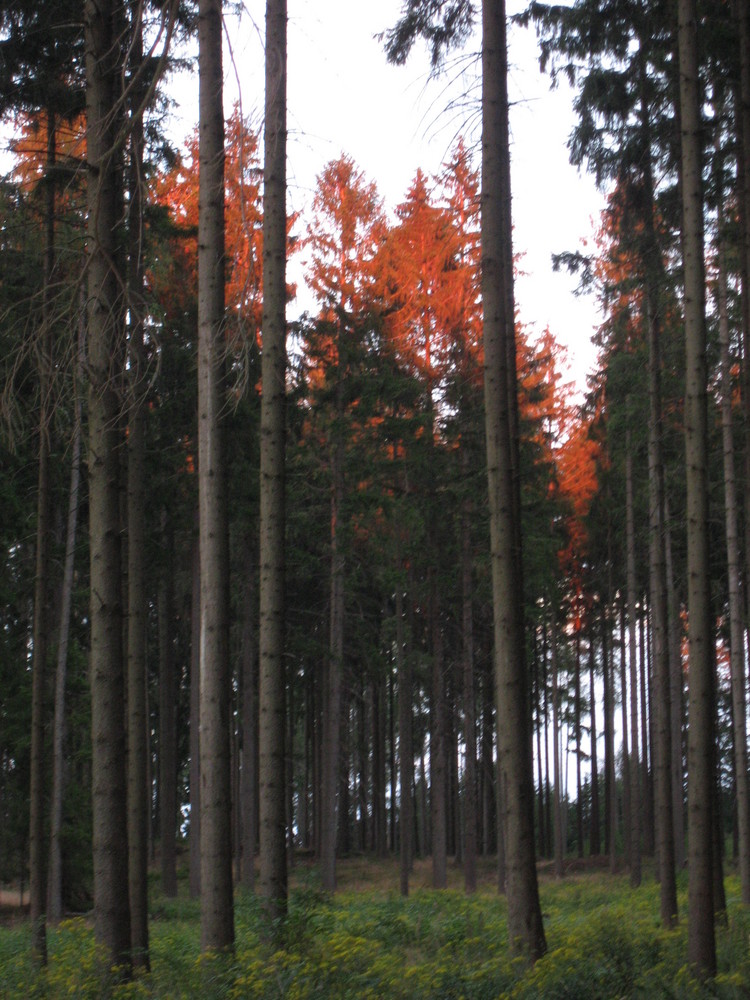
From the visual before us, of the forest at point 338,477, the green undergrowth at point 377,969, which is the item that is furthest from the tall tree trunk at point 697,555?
the green undergrowth at point 377,969

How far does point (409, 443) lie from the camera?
75.3 ft

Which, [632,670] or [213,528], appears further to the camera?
[632,670]

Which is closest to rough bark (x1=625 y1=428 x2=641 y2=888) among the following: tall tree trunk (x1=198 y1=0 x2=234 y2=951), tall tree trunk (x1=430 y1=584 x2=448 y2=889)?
tall tree trunk (x1=430 y1=584 x2=448 y2=889)

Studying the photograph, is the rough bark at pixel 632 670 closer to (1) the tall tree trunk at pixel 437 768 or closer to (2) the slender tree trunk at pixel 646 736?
(2) the slender tree trunk at pixel 646 736

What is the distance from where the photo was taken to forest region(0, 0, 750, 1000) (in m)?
8.74

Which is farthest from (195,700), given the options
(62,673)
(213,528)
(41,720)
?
(213,528)

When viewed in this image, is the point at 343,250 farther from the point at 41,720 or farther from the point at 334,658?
the point at 41,720

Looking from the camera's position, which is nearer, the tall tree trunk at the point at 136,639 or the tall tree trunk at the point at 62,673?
the tall tree trunk at the point at 136,639

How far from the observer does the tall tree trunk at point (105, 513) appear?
27.6 feet

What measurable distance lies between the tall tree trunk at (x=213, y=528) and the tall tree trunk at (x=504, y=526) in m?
2.44

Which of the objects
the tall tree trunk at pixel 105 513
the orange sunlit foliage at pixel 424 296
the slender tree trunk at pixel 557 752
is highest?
the orange sunlit foliage at pixel 424 296

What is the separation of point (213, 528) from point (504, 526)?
2656mm

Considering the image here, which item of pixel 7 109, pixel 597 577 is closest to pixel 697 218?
pixel 7 109

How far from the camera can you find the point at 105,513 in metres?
8.91
